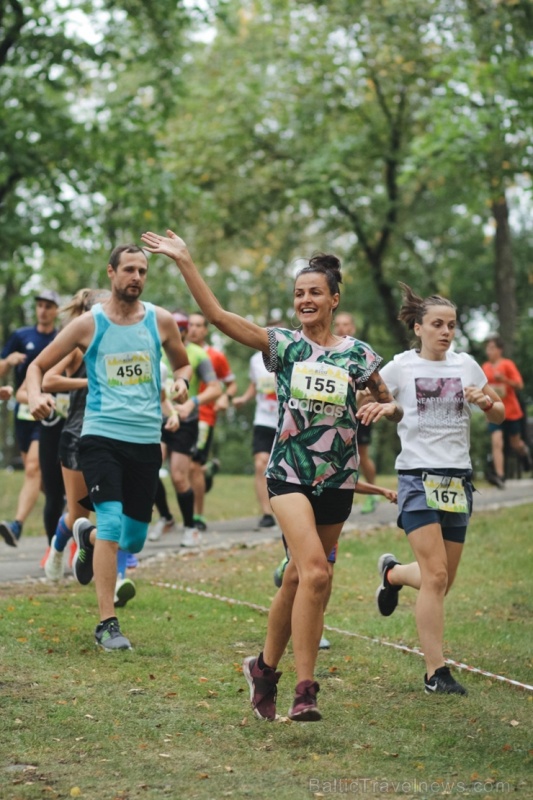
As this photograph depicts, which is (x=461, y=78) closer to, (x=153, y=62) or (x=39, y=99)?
(x=153, y=62)

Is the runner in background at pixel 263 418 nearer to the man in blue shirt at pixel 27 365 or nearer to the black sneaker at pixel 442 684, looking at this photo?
the man in blue shirt at pixel 27 365

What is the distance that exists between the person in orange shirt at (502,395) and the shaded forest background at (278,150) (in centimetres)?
184

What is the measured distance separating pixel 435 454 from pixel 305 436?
1271mm

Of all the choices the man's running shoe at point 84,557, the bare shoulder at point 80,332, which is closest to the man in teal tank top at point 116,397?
the bare shoulder at point 80,332

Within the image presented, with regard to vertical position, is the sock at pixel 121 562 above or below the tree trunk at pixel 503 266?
below

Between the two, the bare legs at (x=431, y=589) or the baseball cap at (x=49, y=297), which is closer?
the bare legs at (x=431, y=589)

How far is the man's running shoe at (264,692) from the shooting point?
5441 mm

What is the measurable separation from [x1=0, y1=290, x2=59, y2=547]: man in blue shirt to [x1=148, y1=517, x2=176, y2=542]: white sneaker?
1.73 metres

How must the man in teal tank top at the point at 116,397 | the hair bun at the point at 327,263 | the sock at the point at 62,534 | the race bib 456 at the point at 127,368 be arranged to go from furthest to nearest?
the sock at the point at 62,534 → the race bib 456 at the point at 127,368 → the man in teal tank top at the point at 116,397 → the hair bun at the point at 327,263

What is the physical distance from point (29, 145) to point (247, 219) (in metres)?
10.7

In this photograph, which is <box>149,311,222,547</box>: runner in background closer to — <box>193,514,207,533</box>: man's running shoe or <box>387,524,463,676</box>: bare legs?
<box>193,514,207,533</box>: man's running shoe

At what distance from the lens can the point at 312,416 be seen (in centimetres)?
539

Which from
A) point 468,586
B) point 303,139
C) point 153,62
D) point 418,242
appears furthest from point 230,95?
point 468,586

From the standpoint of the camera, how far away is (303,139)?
29.8m
